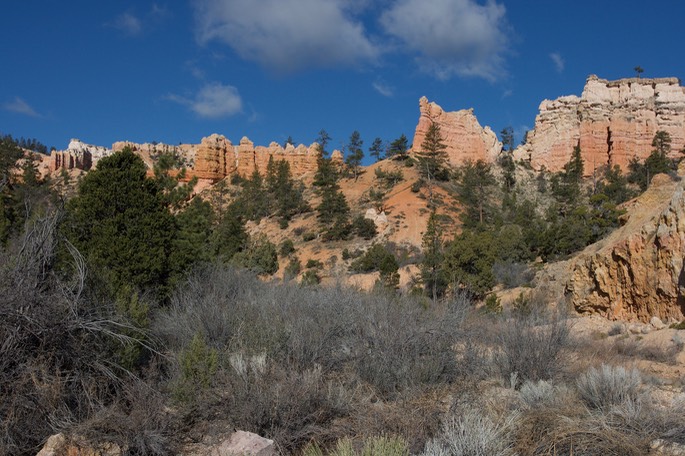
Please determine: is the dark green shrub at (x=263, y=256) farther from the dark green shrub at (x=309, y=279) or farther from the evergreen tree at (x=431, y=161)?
the evergreen tree at (x=431, y=161)

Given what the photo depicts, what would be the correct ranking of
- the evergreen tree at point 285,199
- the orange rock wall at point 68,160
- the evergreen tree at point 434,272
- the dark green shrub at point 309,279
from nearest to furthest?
the dark green shrub at point 309,279, the evergreen tree at point 434,272, the evergreen tree at point 285,199, the orange rock wall at point 68,160

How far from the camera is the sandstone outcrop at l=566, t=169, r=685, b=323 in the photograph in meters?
13.2

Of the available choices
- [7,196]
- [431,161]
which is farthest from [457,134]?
[7,196]

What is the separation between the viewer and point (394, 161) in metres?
59.1

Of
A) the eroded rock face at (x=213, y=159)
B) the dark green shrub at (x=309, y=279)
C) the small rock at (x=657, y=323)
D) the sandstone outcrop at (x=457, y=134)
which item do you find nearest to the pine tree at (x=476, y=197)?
the sandstone outcrop at (x=457, y=134)

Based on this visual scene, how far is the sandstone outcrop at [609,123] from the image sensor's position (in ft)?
181

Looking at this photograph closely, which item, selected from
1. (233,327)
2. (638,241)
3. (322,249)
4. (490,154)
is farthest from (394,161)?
(233,327)

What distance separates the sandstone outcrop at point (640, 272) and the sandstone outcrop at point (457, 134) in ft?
142

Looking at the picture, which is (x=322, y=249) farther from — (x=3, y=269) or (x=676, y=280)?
(x=3, y=269)

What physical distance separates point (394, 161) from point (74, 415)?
182 ft

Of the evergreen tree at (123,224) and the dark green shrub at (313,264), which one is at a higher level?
the evergreen tree at (123,224)

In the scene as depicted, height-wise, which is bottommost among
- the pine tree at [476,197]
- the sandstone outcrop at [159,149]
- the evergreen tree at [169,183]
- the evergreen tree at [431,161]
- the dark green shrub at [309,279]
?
the dark green shrub at [309,279]

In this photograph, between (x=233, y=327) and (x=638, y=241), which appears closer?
(x=233, y=327)

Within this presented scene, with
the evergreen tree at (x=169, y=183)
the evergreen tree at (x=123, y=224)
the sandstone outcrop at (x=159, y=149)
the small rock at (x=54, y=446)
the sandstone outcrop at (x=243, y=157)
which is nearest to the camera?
the small rock at (x=54, y=446)
